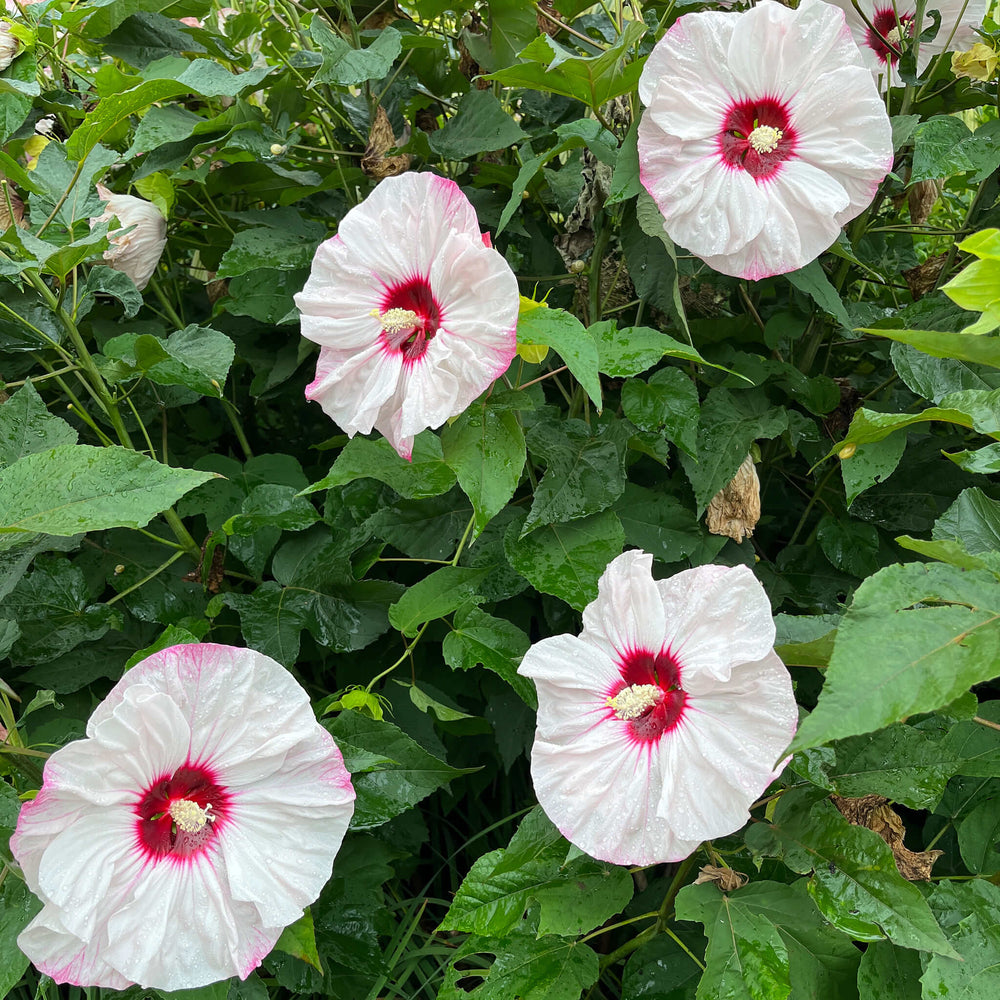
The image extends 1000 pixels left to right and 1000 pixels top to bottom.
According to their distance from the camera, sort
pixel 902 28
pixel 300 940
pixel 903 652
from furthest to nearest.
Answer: pixel 902 28 < pixel 300 940 < pixel 903 652

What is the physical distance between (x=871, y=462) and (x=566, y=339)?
13.6 inches

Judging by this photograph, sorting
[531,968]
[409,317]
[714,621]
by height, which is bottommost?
[531,968]

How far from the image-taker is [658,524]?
1.05m

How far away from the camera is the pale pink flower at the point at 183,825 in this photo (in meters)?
0.71

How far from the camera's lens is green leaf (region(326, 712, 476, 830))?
2.84 feet

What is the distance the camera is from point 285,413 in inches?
60.2

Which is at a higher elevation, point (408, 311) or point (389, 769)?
point (408, 311)

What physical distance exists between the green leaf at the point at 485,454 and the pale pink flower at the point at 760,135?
24cm

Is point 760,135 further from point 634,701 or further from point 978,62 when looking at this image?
point 634,701

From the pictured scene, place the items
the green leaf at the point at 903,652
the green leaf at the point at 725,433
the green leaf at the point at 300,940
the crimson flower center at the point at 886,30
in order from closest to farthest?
the green leaf at the point at 903,652, the green leaf at the point at 300,940, the green leaf at the point at 725,433, the crimson flower center at the point at 886,30

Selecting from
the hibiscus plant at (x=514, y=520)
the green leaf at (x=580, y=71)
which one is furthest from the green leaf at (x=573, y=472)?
the green leaf at (x=580, y=71)

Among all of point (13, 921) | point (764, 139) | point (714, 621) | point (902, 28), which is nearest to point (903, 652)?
point (714, 621)

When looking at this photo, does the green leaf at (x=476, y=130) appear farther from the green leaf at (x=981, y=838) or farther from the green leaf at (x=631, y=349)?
the green leaf at (x=981, y=838)

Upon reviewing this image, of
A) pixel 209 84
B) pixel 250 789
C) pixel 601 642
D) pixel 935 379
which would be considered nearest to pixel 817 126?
pixel 935 379
